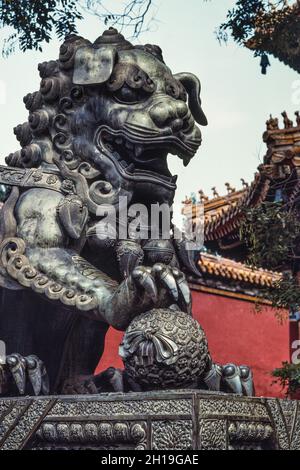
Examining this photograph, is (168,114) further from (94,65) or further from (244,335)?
(244,335)

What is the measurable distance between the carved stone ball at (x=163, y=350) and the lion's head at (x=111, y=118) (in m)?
0.64

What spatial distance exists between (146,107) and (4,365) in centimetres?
108

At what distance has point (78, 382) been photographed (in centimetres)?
296

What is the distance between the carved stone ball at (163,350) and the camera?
8.05 feet

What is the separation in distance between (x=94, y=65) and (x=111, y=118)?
0.70 ft

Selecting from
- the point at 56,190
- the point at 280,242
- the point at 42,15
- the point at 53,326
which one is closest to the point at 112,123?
the point at 56,190

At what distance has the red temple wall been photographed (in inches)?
499

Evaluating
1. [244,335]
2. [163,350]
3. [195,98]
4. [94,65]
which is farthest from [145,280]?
[244,335]

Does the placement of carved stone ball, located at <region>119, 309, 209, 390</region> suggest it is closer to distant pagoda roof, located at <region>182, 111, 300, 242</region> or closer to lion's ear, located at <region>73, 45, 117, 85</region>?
lion's ear, located at <region>73, 45, 117, 85</region>

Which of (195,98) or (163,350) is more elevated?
(195,98)

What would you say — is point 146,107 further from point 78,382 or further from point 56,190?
point 78,382

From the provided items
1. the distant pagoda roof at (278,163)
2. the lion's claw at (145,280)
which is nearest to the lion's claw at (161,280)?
the lion's claw at (145,280)

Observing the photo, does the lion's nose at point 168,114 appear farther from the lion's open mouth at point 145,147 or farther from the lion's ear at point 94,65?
the lion's ear at point 94,65

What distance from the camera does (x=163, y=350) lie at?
2453 millimetres
